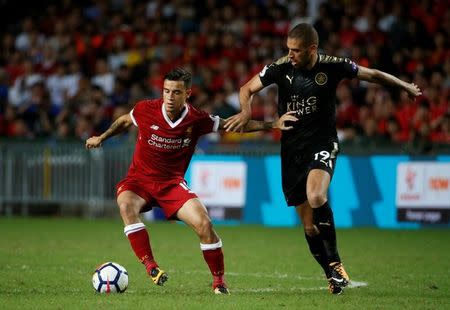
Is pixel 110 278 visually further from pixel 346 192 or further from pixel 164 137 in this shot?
pixel 346 192

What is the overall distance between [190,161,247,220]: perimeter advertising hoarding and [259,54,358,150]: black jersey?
29.9ft

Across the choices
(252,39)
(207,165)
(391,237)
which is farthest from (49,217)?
(391,237)

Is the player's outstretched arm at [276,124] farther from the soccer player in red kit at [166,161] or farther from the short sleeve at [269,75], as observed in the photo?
the short sleeve at [269,75]

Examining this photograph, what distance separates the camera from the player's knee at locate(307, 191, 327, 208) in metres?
9.16

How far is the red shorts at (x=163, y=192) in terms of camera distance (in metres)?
9.53

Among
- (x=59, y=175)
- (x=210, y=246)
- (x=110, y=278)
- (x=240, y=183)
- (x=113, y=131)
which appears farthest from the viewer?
(x=59, y=175)

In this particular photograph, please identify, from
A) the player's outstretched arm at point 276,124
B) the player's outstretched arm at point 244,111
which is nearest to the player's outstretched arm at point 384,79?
the player's outstretched arm at point 276,124

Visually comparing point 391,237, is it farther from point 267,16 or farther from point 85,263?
point 267,16

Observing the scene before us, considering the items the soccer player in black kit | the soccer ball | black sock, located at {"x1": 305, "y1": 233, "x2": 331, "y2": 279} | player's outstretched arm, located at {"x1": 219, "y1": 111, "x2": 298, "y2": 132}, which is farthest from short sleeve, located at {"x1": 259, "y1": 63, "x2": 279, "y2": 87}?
the soccer ball

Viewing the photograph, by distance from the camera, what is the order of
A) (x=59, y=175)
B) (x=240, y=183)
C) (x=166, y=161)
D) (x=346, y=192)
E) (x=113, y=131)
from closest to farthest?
(x=166, y=161) → (x=113, y=131) → (x=346, y=192) → (x=240, y=183) → (x=59, y=175)

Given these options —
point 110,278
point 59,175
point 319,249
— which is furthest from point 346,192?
point 110,278

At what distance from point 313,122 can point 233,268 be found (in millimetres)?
2966

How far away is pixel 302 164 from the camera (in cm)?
952

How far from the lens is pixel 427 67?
1980 centimetres
